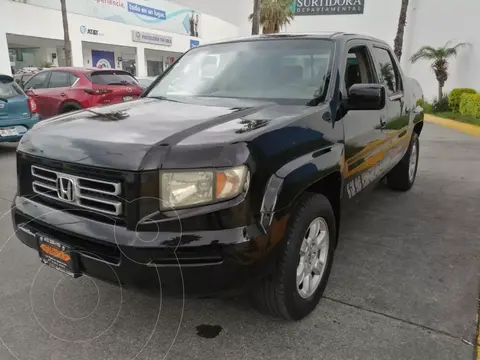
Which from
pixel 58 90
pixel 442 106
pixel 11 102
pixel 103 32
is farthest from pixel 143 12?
pixel 11 102

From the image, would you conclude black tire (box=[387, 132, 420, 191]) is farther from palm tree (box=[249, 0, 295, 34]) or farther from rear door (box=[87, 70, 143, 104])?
palm tree (box=[249, 0, 295, 34])

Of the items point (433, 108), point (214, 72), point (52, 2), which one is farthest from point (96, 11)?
point (214, 72)

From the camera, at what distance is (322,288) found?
283 cm

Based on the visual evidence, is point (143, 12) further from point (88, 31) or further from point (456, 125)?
point (456, 125)

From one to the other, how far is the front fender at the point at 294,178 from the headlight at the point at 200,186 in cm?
16

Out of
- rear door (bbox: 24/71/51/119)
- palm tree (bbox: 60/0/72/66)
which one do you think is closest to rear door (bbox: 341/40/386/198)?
rear door (bbox: 24/71/51/119)

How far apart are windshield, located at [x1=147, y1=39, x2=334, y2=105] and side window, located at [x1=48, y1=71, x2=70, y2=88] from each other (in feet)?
22.7

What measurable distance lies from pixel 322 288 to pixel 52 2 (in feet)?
85.0

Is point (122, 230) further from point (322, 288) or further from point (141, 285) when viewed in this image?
point (322, 288)

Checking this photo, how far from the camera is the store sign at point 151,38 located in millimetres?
29562

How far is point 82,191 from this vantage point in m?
2.27

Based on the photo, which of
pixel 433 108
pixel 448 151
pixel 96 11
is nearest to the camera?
pixel 448 151

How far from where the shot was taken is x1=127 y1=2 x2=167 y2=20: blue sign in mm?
29072

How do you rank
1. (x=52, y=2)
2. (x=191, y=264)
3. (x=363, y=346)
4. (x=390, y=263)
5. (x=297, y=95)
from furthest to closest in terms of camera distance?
(x=52, y=2) → (x=390, y=263) → (x=297, y=95) → (x=363, y=346) → (x=191, y=264)
